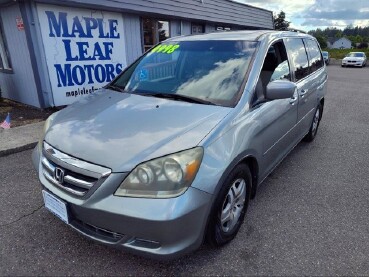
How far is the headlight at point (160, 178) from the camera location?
1824 mm

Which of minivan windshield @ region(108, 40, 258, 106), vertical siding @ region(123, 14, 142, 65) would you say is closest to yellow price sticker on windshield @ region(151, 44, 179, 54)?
minivan windshield @ region(108, 40, 258, 106)

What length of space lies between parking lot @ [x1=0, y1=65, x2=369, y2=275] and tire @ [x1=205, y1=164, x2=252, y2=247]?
0.15 metres

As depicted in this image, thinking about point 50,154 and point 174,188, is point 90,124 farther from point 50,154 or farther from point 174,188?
point 174,188

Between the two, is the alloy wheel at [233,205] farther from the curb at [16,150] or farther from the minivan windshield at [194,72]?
the curb at [16,150]

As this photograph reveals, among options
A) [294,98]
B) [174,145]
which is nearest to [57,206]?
[174,145]

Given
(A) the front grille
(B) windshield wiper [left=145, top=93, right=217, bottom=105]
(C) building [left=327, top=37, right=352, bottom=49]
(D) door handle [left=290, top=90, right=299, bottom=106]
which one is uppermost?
(B) windshield wiper [left=145, top=93, right=217, bottom=105]

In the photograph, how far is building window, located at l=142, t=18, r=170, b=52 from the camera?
9.11 metres

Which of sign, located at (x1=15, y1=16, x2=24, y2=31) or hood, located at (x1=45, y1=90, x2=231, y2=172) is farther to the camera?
sign, located at (x1=15, y1=16, x2=24, y2=31)

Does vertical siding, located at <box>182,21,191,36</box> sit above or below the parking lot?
above

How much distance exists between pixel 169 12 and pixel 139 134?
815cm

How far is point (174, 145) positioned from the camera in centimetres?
196

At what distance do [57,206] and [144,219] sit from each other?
0.74 metres

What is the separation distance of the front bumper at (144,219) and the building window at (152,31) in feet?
26.1

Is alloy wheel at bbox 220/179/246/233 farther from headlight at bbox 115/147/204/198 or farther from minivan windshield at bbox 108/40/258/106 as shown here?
minivan windshield at bbox 108/40/258/106
